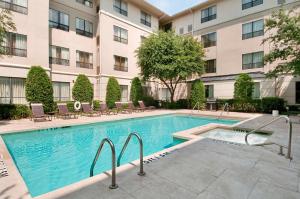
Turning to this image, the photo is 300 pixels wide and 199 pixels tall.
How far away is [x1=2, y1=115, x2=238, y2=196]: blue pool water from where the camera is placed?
4891mm

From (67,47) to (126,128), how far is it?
11796mm

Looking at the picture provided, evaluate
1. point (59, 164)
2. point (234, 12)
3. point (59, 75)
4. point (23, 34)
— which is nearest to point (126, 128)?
point (59, 164)

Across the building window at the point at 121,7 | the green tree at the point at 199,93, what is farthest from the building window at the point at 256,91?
the building window at the point at 121,7

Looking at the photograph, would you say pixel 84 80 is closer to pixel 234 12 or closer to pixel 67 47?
pixel 67 47

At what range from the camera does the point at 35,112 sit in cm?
1192

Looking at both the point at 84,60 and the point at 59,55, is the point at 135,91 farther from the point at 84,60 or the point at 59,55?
the point at 59,55

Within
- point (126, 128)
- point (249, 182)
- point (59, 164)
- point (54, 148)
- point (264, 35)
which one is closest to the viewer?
point (249, 182)

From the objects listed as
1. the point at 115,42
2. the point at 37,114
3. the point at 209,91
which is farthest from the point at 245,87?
the point at 37,114

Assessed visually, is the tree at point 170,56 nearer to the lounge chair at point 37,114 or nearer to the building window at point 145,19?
the building window at point 145,19

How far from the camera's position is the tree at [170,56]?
19.0 meters

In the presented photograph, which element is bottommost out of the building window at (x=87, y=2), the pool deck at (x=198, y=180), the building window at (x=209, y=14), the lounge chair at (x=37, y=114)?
the pool deck at (x=198, y=180)

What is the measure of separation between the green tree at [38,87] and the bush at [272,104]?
18.8 metres

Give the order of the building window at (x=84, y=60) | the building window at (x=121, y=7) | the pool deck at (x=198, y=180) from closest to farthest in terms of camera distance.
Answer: the pool deck at (x=198, y=180) → the building window at (x=84, y=60) → the building window at (x=121, y=7)

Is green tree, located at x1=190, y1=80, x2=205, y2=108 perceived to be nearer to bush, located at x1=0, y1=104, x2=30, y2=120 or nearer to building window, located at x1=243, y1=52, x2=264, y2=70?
building window, located at x1=243, y1=52, x2=264, y2=70
